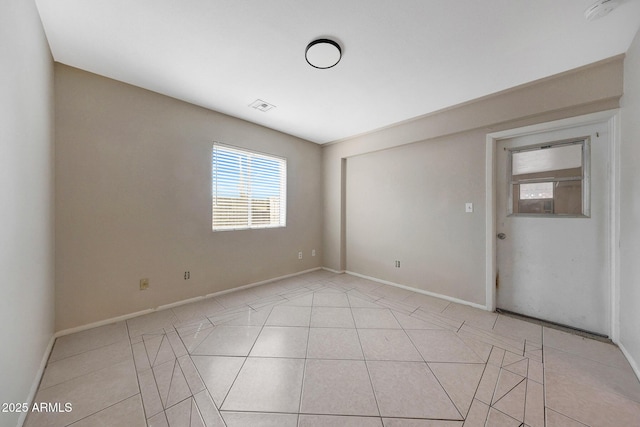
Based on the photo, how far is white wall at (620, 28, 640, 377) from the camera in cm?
169

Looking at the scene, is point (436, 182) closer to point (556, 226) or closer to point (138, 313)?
point (556, 226)

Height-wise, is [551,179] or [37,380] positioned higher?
[551,179]

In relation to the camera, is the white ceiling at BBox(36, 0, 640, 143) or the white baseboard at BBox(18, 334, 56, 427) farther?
the white ceiling at BBox(36, 0, 640, 143)

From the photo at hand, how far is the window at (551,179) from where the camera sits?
89.5 inches

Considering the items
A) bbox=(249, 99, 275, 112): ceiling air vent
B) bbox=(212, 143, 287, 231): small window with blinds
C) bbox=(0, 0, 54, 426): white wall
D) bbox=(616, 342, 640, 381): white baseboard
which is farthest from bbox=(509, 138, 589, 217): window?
bbox=(0, 0, 54, 426): white wall

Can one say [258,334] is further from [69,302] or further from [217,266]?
[69,302]

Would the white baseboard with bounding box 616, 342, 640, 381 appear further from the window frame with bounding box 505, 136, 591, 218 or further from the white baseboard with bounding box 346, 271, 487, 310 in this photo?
the window frame with bounding box 505, 136, 591, 218

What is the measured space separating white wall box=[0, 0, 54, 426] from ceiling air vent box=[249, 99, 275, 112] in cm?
170

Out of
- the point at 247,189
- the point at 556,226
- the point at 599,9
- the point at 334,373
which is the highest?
the point at 599,9

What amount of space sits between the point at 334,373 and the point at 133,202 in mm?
2622

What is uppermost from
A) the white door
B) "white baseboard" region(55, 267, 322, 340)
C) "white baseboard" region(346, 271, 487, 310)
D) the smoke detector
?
the smoke detector

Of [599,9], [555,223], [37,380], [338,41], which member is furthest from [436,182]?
[37,380]

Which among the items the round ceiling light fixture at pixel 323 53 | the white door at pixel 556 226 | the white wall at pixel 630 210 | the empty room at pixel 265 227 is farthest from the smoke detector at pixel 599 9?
the round ceiling light fixture at pixel 323 53

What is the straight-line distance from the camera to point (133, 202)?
246 centimetres
